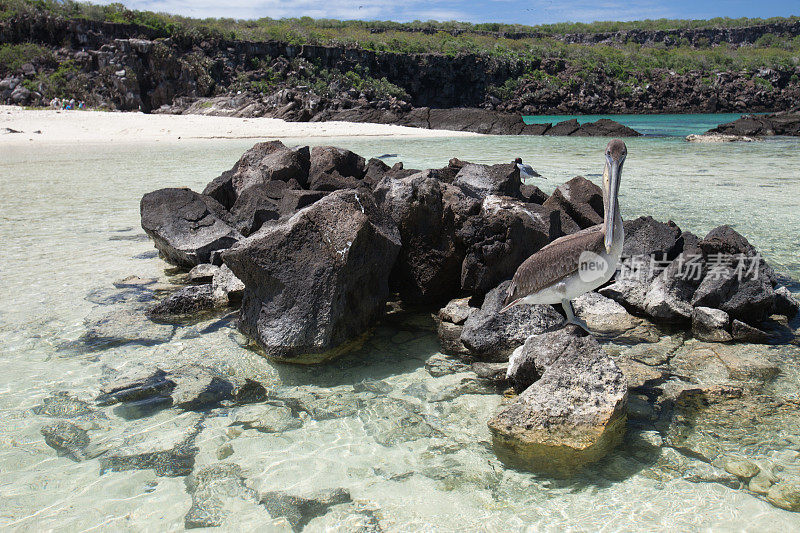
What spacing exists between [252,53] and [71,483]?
50.9 metres

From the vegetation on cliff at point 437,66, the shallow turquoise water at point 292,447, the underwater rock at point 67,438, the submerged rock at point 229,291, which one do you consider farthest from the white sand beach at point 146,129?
the underwater rock at point 67,438

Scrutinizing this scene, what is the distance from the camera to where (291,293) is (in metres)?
4.42

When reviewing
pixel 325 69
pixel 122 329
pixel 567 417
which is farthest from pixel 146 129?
pixel 567 417

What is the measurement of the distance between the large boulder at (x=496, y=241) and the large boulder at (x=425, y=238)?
21 centimetres

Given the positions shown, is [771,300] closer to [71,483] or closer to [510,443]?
[510,443]

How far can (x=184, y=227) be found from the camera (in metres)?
7.05

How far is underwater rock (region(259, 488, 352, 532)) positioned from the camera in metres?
2.79

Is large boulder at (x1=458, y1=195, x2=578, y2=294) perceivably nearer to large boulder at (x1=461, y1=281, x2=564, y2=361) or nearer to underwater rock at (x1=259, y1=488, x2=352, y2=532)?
large boulder at (x1=461, y1=281, x2=564, y2=361)

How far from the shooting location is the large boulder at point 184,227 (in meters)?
6.77

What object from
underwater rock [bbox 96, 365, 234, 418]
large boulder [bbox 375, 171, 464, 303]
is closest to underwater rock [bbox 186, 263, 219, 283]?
underwater rock [bbox 96, 365, 234, 418]

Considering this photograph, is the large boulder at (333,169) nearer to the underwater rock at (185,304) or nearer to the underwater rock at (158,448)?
the underwater rock at (185,304)

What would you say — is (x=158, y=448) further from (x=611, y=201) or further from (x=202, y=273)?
(x=202, y=273)

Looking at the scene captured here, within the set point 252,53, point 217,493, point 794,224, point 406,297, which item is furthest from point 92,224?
point 252,53

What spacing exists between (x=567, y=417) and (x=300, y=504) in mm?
1602
